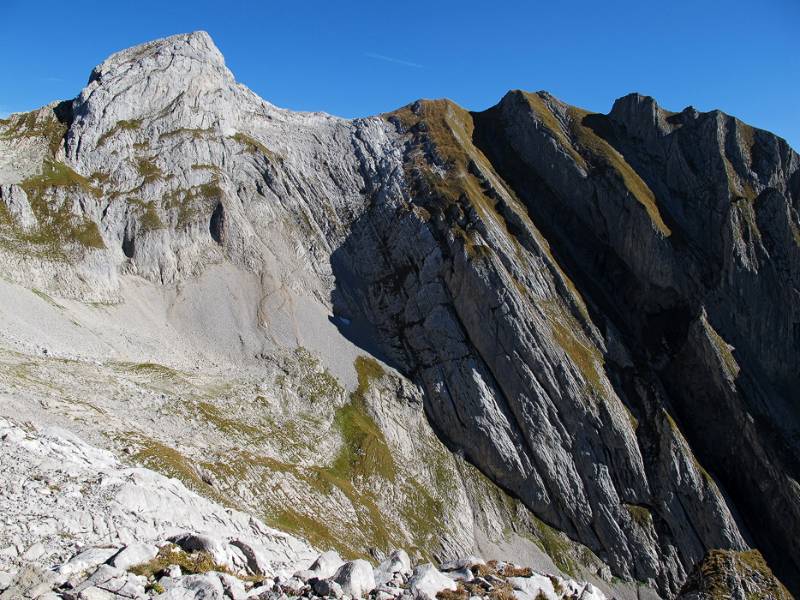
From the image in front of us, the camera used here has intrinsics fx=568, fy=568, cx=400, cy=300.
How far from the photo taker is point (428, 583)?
1630cm

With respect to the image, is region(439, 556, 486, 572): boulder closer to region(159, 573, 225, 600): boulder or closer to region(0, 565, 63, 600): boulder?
region(159, 573, 225, 600): boulder

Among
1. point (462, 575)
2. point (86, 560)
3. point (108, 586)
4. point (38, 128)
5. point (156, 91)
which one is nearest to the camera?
point (108, 586)

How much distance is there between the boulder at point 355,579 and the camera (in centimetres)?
1531

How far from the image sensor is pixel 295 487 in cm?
4681

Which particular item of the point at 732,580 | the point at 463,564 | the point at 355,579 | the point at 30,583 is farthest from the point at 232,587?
the point at 732,580

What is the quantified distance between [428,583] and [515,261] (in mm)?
65550

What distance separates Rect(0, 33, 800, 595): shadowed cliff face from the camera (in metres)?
65.2

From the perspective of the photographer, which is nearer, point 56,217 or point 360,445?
point 360,445

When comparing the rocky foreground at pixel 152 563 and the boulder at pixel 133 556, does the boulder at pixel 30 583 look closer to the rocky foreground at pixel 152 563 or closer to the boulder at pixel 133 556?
the rocky foreground at pixel 152 563

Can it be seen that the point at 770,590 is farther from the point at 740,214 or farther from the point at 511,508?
the point at 740,214

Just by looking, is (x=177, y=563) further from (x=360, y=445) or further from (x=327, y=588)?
(x=360, y=445)

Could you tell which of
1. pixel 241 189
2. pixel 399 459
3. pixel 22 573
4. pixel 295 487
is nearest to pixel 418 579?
pixel 22 573

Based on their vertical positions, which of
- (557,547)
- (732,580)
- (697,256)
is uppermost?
(697,256)

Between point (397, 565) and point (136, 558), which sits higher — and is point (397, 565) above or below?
above
